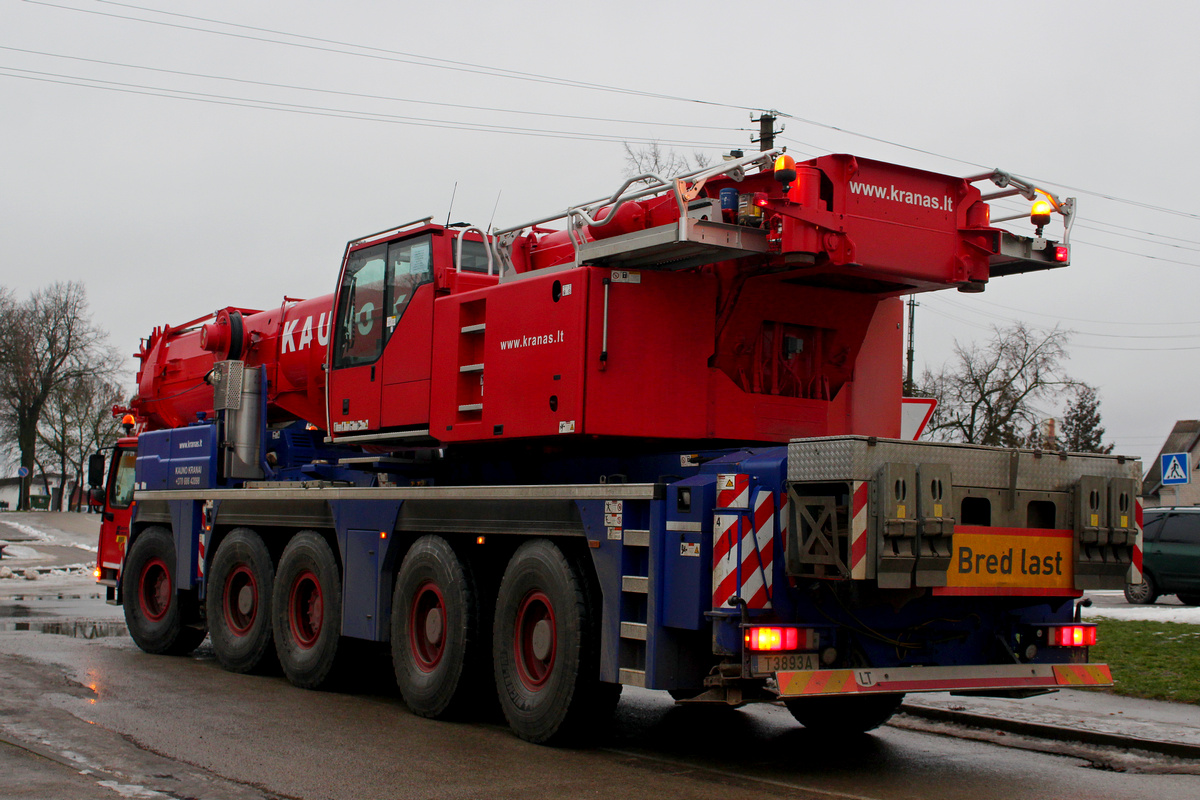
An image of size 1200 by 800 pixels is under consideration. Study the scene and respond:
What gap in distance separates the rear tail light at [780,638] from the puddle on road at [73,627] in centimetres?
1036

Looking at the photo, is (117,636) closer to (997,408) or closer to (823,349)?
(823,349)

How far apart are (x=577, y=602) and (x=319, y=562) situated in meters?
3.60

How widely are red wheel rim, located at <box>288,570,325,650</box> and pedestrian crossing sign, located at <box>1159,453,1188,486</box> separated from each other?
12474mm

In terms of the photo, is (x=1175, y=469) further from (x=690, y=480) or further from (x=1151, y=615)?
(x=690, y=480)

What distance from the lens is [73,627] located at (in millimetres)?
15805

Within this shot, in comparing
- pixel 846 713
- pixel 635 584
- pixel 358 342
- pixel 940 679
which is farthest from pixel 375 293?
pixel 940 679

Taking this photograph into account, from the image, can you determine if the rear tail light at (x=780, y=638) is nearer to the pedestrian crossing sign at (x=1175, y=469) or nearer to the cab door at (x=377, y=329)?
the cab door at (x=377, y=329)

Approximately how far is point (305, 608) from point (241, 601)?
119 cm

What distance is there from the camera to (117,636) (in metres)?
15.1

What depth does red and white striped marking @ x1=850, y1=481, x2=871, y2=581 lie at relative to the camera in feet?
22.0

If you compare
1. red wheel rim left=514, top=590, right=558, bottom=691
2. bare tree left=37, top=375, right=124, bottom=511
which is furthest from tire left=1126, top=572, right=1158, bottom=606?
bare tree left=37, top=375, right=124, bottom=511

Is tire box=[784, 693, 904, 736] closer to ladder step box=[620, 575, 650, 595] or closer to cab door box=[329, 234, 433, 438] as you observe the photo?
ladder step box=[620, 575, 650, 595]

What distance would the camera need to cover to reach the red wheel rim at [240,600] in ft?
39.1

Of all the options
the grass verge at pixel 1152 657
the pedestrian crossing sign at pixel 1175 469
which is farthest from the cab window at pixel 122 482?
the pedestrian crossing sign at pixel 1175 469
